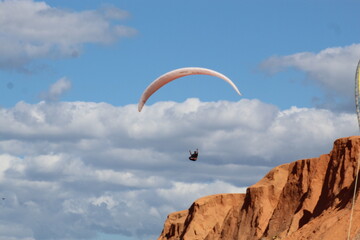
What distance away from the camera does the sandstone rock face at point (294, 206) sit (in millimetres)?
62469

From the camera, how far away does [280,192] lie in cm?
7762

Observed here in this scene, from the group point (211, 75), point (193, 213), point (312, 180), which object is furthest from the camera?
point (193, 213)

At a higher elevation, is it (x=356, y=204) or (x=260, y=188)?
(x=260, y=188)

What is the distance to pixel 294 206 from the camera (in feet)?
239

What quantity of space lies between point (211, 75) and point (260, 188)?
109 ft

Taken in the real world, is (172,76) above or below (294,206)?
above

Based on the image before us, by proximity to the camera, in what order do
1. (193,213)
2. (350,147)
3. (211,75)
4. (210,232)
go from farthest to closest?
(193,213) → (210,232) → (350,147) → (211,75)

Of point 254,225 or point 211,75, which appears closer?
point 211,75

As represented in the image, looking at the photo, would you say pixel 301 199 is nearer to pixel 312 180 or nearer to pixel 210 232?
pixel 312 180

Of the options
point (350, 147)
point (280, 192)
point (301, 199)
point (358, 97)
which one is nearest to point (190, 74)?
point (358, 97)

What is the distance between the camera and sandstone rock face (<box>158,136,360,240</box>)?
205 ft

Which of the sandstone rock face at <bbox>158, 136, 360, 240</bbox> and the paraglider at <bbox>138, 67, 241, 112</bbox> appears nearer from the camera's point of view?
the paraglider at <bbox>138, 67, 241, 112</bbox>

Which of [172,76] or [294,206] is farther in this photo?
[294,206]

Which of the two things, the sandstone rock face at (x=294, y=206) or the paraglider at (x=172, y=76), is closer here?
the paraglider at (x=172, y=76)
